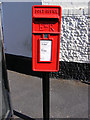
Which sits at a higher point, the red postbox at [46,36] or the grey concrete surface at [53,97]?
the red postbox at [46,36]

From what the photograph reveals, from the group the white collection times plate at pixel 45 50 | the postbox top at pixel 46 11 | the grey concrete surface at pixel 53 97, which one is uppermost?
the postbox top at pixel 46 11

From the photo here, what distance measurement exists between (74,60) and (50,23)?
242cm

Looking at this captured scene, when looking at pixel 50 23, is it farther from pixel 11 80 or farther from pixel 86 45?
pixel 11 80

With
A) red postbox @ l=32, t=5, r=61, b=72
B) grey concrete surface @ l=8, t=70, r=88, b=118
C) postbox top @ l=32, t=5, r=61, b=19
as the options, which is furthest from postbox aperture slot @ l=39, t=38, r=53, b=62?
grey concrete surface @ l=8, t=70, r=88, b=118

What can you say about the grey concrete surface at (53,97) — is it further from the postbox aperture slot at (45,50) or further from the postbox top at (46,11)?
the postbox top at (46,11)

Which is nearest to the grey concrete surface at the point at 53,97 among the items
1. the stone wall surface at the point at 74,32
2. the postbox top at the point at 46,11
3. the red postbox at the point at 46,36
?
the stone wall surface at the point at 74,32

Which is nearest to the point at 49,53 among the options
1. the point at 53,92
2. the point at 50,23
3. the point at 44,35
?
the point at 44,35

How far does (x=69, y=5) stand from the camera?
142 inches

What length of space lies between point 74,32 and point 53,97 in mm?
1634

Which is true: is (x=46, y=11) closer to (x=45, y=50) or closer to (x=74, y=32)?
(x=45, y=50)

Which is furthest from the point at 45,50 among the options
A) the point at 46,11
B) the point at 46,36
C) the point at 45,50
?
the point at 46,11

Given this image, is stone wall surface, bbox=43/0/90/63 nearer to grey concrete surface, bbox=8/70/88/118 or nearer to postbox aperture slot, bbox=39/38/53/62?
grey concrete surface, bbox=8/70/88/118

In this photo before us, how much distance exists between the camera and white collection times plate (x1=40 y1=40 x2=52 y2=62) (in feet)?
5.62

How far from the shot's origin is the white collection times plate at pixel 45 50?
67.5 inches
